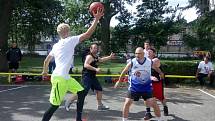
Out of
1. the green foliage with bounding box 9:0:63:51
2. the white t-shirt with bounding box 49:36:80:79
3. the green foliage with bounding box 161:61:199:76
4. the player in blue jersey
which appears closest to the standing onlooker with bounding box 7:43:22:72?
the green foliage with bounding box 9:0:63:51

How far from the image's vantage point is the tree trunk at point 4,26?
21516 millimetres

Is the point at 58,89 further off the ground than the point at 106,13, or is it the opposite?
the point at 106,13

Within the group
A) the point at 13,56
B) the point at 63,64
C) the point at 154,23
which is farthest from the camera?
the point at 154,23

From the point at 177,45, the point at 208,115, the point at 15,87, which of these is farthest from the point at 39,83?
the point at 177,45

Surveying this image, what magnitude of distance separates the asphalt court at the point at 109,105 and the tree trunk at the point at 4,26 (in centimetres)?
556

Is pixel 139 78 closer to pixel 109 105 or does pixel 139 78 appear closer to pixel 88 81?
pixel 88 81

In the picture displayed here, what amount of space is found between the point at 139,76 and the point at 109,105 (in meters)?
3.49

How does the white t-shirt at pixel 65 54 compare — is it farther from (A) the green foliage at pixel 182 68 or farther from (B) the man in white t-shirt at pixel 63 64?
(A) the green foliage at pixel 182 68

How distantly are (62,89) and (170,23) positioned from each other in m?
41.2

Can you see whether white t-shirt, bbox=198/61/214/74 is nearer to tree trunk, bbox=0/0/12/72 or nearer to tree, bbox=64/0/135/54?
tree trunk, bbox=0/0/12/72

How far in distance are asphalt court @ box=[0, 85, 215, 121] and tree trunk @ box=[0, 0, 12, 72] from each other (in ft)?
18.2

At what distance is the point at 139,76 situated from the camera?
842 centimetres

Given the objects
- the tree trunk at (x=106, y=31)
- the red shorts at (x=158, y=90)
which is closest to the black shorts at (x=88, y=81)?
the red shorts at (x=158, y=90)

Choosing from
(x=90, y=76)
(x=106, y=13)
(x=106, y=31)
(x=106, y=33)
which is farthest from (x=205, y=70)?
(x=106, y=31)
